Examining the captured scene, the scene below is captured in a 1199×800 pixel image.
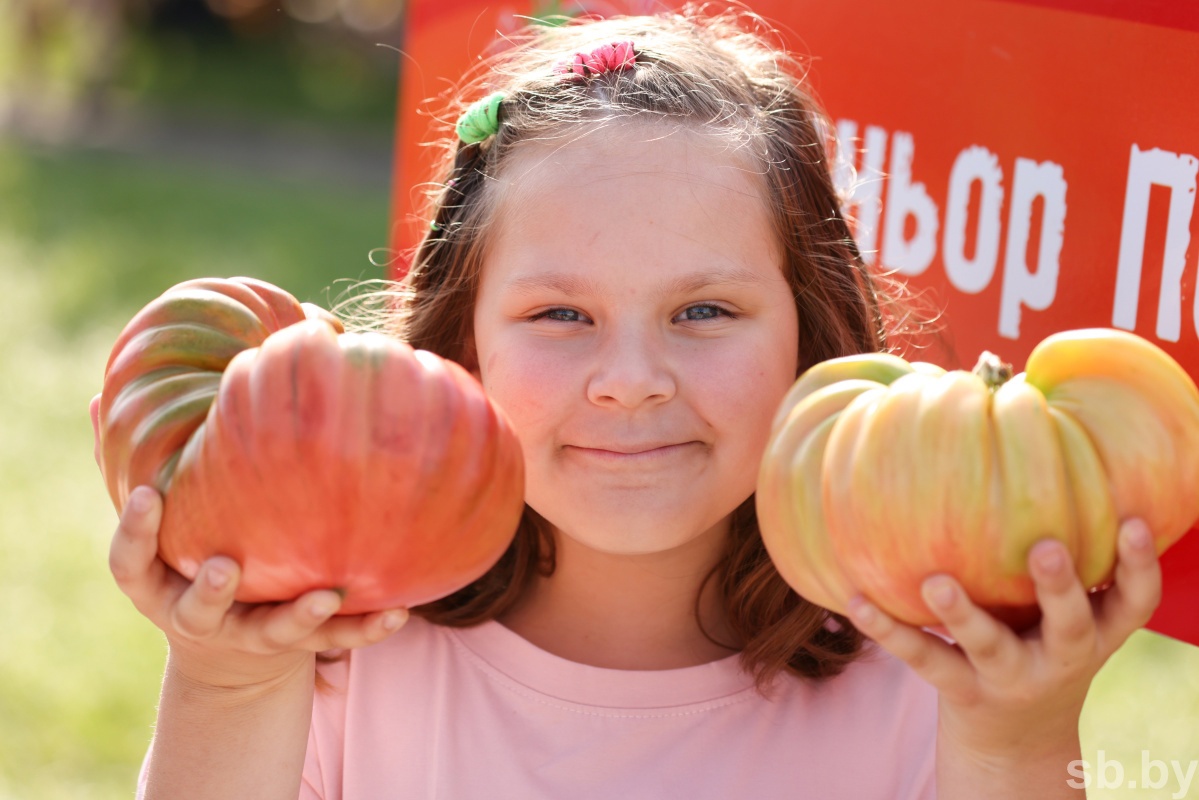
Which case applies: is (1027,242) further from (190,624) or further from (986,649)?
(190,624)

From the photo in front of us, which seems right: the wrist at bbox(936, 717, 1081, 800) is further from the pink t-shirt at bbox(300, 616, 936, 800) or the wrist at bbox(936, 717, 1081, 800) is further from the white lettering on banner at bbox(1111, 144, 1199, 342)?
the white lettering on banner at bbox(1111, 144, 1199, 342)

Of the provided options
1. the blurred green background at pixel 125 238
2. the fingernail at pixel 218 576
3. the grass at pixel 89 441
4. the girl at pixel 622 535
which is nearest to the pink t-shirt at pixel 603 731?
the girl at pixel 622 535

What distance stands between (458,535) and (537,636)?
80 cm

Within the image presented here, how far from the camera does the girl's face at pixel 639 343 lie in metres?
1.90

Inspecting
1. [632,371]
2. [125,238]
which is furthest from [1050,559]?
[125,238]

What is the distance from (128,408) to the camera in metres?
1.60

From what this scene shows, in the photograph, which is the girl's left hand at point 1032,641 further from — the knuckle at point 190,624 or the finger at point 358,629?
the knuckle at point 190,624

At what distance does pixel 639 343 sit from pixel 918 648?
0.61 meters

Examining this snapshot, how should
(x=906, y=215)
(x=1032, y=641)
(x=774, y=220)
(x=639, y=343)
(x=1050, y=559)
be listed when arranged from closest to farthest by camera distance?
(x=1050, y=559), (x=1032, y=641), (x=639, y=343), (x=774, y=220), (x=906, y=215)

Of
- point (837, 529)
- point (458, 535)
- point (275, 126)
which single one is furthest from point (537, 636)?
point (275, 126)

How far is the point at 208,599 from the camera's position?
1.51 meters

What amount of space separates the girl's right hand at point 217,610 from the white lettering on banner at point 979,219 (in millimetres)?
1187

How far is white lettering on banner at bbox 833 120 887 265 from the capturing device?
2.42 meters

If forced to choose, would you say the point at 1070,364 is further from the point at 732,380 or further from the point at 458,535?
the point at 458,535
